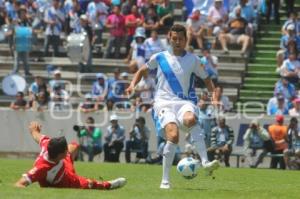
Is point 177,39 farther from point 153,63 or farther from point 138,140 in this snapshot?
point 138,140

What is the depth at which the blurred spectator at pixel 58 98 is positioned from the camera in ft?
95.0

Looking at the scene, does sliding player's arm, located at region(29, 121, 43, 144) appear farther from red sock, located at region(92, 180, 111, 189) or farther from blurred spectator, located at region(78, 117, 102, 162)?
blurred spectator, located at region(78, 117, 102, 162)

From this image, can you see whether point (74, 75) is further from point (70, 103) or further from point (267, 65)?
point (267, 65)

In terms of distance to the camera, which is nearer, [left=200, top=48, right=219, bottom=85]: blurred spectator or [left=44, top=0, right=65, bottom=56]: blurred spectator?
[left=200, top=48, right=219, bottom=85]: blurred spectator

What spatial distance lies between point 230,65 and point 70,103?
504 centimetres

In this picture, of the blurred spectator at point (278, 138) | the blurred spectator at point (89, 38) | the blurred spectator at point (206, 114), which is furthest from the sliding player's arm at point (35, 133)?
the blurred spectator at point (89, 38)

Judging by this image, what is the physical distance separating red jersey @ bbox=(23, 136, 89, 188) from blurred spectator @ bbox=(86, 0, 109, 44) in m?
19.0

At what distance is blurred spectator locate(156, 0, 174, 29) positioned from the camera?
105 feet

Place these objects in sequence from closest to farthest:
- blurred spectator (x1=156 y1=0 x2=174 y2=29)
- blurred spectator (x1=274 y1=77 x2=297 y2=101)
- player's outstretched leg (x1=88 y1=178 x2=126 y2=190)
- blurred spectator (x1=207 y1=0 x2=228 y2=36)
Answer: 1. player's outstretched leg (x1=88 y1=178 x2=126 y2=190)
2. blurred spectator (x1=274 y1=77 x2=297 y2=101)
3. blurred spectator (x1=207 y1=0 x2=228 y2=36)
4. blurred spectator (x1=156 y1=0 x2=174 y2=29)

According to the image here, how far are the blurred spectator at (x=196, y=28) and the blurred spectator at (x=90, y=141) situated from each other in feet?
15.5

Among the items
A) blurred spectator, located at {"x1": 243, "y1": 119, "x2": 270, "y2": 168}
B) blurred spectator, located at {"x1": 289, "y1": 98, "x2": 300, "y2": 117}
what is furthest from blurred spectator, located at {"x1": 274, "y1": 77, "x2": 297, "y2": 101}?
blurred spectator, located at {"x1": 243, "y1": 119, "x2": 270, "y2": 168}

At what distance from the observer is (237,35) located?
3092 cm

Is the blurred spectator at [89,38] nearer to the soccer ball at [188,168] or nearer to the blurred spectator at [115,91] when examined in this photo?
the blurred spectator at [115,91]

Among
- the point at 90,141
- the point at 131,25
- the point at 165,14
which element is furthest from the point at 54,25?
the point at 90,141
